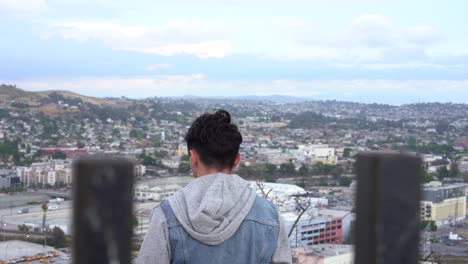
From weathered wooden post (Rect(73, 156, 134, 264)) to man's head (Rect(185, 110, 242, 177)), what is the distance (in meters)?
0.69

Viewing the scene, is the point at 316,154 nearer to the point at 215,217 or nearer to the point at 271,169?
the point at 271,169

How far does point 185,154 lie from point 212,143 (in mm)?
29110

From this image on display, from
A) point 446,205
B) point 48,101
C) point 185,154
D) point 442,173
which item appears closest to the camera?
point 446,205

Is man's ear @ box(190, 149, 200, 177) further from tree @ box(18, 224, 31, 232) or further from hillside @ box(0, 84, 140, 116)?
hillside @ box(0, 84, 140, 116)

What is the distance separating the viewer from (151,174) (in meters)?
25.4

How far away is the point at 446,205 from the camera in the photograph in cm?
1845

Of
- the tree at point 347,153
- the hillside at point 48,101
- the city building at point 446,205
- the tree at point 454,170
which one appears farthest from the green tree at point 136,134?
the city building at point 446,205

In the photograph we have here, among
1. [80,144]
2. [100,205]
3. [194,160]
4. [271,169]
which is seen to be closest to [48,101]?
[80,144]

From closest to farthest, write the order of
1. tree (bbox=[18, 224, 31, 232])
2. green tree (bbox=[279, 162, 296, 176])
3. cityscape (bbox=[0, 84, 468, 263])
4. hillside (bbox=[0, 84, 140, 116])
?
cityscape (bbox=[0, 84, 468, 263]), tree (bbox=[18, 224, 31, 232]), green tree (bbox=[279, 162, 296, 176]), hillside (bbox=[0, 84, 140, 116])

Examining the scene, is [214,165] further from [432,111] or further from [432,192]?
[432,111]

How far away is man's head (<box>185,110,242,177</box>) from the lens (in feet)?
3.88

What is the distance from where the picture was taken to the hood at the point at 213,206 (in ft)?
3.73

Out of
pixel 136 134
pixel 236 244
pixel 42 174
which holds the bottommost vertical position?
pixel 42 174

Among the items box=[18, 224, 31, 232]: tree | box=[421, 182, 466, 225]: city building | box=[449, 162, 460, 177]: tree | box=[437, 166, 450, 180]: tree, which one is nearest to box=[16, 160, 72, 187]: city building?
box=[18, 224, 31, 232]: tree
